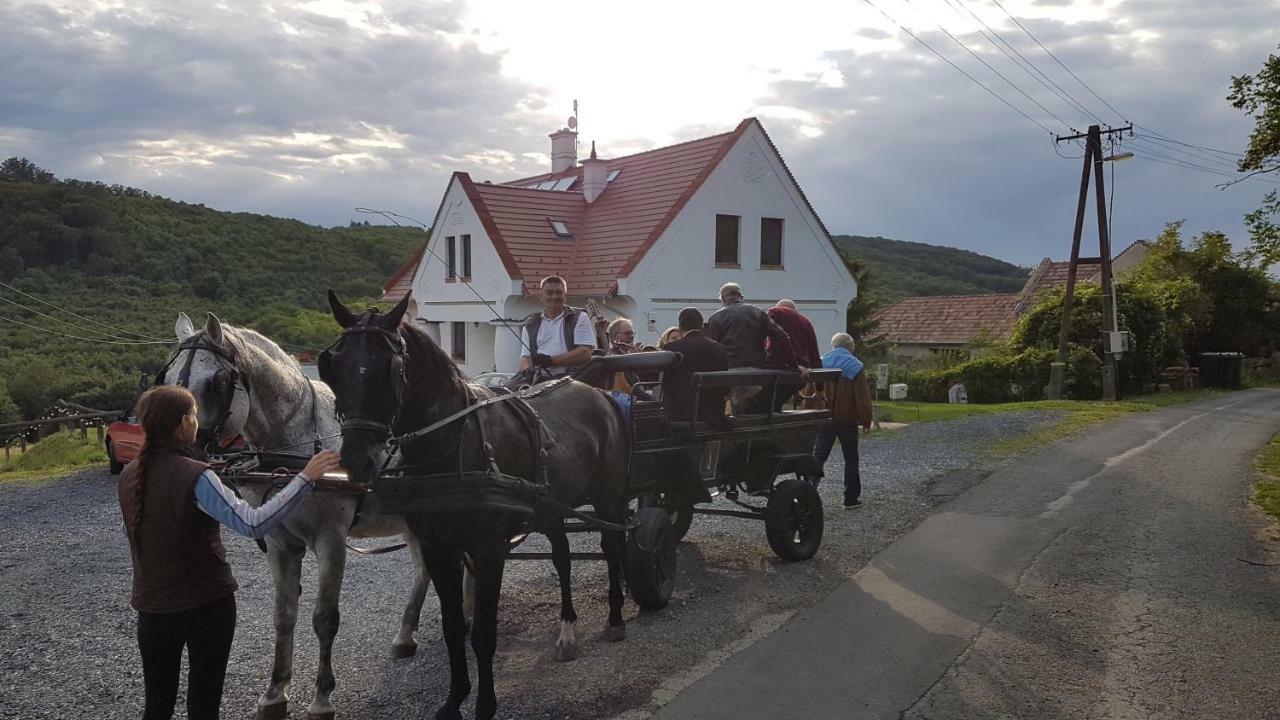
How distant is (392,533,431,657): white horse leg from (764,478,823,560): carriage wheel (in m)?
2.99

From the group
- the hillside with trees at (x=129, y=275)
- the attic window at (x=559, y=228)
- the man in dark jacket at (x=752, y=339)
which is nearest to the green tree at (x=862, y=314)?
the attic window at (x=559, y=228)

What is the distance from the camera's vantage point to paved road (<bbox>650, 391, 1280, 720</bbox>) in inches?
188

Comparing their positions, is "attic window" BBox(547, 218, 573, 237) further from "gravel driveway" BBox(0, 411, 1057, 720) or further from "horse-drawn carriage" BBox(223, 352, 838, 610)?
"horse-drawn carriage" BBox(223, 352, 838, 610)

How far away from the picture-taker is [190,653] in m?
3.54

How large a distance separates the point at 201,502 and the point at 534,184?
26.2 metres

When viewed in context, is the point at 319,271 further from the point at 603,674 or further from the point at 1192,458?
the point at 603,674

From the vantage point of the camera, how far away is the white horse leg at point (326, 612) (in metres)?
4.54

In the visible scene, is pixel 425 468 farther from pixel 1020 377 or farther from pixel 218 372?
pixel 1020 377

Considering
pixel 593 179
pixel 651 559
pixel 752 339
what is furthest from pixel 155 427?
pixel 593 179

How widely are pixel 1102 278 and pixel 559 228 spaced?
14774 mm

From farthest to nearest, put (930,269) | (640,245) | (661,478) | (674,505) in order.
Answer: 1. (930,269)
2. (640,245)
3. (674,505)
4. (661,478)

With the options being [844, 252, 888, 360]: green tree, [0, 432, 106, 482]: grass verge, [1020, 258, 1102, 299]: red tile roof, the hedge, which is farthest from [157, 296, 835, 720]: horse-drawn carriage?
[1020, 258, 1102, 299]: red tile roof

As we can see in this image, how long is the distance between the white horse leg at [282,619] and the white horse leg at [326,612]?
0.12m

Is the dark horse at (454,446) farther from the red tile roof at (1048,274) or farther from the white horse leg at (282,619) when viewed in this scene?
the red tile roof at (1048,274)
